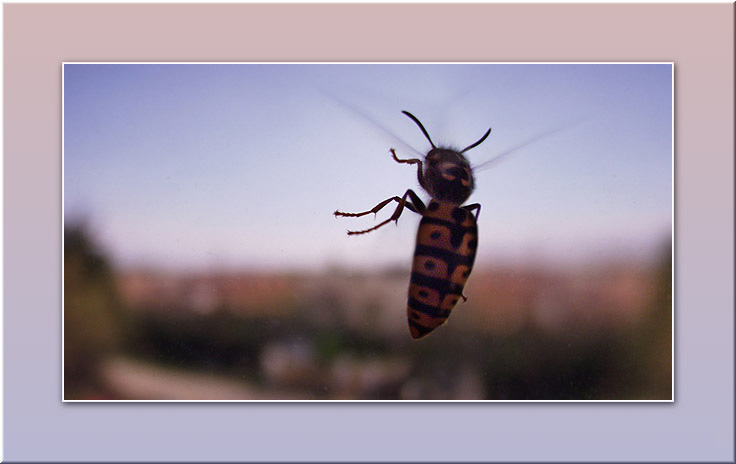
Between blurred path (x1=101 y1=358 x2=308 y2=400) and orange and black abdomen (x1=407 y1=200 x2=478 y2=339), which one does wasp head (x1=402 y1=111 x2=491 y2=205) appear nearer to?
orange and black abdomen (x1=407 y1=200 x2=478 y2=339)

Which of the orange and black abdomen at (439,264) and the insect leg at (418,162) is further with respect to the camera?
the insect leg at (418,162)

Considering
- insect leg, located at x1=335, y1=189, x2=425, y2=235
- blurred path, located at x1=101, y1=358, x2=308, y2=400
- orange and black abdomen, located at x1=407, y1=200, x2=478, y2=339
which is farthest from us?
blurred path, located at x1=101, y1=358, x2=308, y2=400

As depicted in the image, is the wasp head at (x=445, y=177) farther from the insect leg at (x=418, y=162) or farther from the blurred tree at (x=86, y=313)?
the blurred tree at (x=86, y=313)

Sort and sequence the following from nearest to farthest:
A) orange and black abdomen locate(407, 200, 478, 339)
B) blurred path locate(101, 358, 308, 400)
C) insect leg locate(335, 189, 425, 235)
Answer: orange and black abdomen locate(407, 200, 478, 339) → insect leg locate(335, 189, 425, 235) → blurred path locate(101, 358, 308, 400)

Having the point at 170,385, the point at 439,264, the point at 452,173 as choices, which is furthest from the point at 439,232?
the point at 170,385

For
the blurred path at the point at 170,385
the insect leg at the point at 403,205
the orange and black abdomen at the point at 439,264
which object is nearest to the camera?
the orange and black abdomen at the point at 439,264

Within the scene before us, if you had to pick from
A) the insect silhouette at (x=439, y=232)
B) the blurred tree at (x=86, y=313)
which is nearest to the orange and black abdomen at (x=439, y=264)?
the insect silhouette at (x=439, y=232)

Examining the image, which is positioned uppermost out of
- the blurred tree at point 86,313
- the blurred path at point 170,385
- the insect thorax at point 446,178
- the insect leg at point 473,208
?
the insect thorax at point 446,178

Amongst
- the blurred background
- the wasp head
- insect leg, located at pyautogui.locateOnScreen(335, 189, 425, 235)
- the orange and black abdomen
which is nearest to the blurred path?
the blurred background
